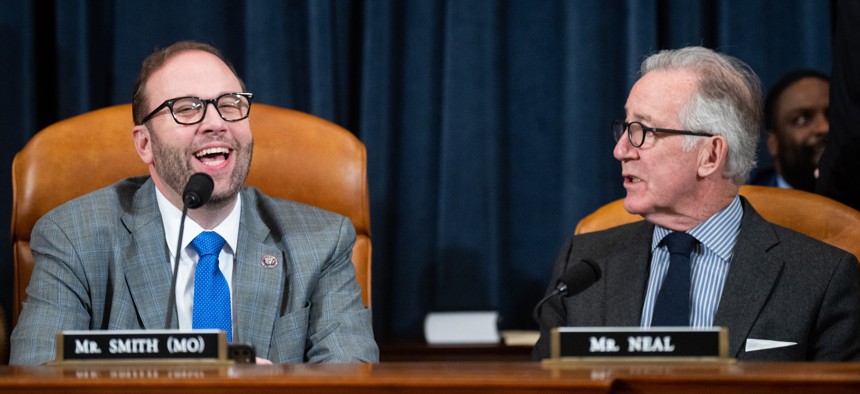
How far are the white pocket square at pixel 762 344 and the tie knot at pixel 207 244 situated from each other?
1.15 metres

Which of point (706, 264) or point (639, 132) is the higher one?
point (639, 132)

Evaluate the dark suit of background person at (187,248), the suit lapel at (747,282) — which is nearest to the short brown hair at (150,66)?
the dark suit of background person at (187,248)

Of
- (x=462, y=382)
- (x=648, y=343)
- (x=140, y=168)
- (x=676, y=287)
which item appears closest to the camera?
(x=462, y=382)

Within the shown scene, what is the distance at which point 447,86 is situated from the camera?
3211 mm

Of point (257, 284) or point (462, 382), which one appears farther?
point (257, 284)

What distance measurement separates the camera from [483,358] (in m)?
2.79

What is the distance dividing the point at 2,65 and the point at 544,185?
173 cm

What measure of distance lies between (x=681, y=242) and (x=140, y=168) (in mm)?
1335

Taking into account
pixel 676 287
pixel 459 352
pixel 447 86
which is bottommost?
pixel 459 352

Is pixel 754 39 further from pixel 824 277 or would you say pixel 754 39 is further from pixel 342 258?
pixel 342 258

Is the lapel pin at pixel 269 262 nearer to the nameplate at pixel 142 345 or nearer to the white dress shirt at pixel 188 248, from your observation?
the white dress shirt at pixel 188 248

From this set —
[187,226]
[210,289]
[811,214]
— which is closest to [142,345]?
[210,289]

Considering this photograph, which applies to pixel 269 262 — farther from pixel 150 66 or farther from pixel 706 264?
pixel 706 264

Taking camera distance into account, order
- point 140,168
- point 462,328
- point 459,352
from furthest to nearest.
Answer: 1. point 462,328
2. point 459,352
3. point 140,168
